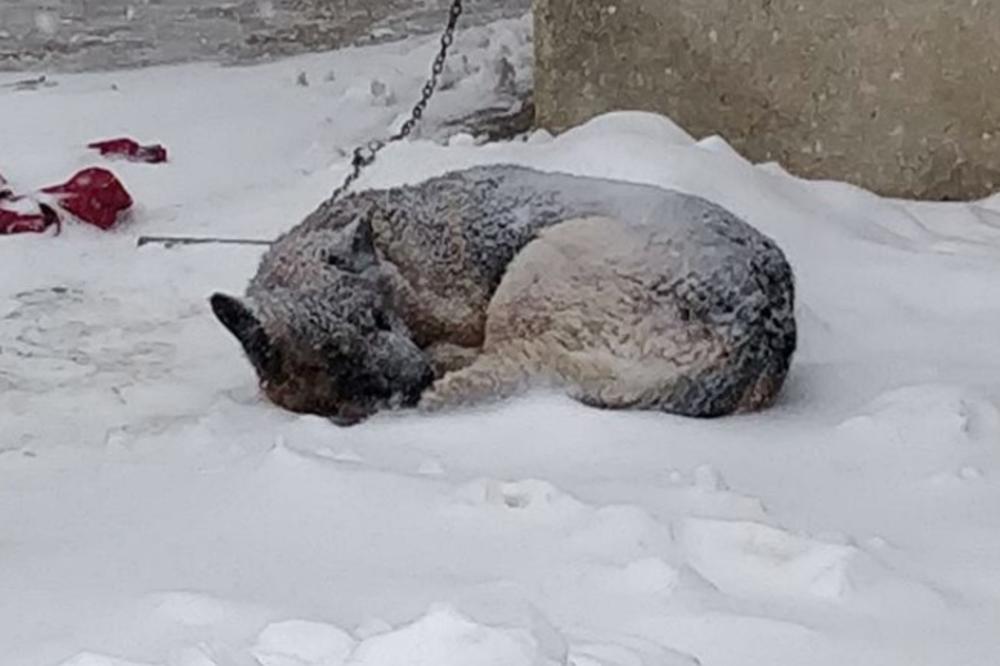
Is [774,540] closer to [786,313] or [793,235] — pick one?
[786,313]

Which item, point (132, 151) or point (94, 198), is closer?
point (94, 198)

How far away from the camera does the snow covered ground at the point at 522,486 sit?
3.32 m

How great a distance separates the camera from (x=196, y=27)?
35.3 feet

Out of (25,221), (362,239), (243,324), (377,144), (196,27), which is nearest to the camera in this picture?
(243,324)

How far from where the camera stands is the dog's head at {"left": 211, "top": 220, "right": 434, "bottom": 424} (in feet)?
15.5

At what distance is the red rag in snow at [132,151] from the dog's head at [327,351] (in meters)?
2.90

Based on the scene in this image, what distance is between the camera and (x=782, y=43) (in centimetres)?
695

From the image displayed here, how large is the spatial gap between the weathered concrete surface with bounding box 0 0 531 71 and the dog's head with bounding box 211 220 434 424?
5136mm

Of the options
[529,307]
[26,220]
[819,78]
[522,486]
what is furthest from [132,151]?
[522,486]

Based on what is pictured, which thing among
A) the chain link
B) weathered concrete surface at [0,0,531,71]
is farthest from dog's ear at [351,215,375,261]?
weathered concrete surface at [0,0,531,71]

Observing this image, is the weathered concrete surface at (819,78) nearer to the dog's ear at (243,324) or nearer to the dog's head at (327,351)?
the dog's head at (327,351)

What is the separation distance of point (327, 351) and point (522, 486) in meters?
0.87

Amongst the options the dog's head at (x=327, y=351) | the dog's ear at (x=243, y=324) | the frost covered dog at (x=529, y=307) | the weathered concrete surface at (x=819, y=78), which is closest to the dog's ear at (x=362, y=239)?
the frost covered dog at (x=529, y=307)

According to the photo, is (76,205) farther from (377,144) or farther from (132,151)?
(377,144)
